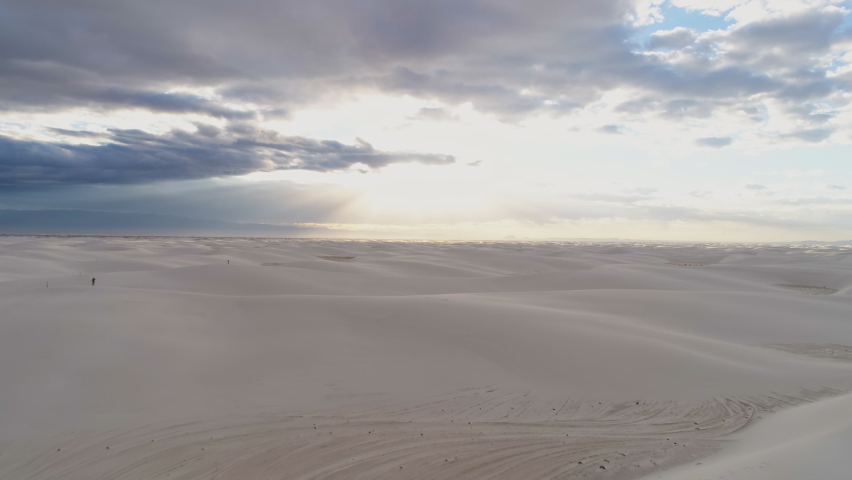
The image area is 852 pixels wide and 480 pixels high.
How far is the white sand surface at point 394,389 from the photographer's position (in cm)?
470

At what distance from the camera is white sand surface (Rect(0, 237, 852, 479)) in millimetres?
4699

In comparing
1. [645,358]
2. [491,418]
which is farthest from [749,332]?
[491,418]

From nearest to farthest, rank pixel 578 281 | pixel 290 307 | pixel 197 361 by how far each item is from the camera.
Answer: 1. pixel 197 361
2. pixel 290 307
3. pixel 578 281

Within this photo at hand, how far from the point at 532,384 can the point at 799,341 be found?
26.6 feet

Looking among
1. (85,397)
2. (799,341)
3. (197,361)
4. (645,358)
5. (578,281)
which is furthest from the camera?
(578,281)

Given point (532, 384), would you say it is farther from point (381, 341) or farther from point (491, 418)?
point (381, 341)

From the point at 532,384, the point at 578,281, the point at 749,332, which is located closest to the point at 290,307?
the point at 532,384

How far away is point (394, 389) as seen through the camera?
21.4ft

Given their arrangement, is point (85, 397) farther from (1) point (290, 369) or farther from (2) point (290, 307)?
(2) point (290, 307)

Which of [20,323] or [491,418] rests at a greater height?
[20,323]

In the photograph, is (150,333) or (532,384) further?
(150,333)

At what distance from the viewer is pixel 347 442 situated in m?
5.09

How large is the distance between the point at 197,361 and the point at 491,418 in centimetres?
428

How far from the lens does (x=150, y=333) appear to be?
780 centimetres
